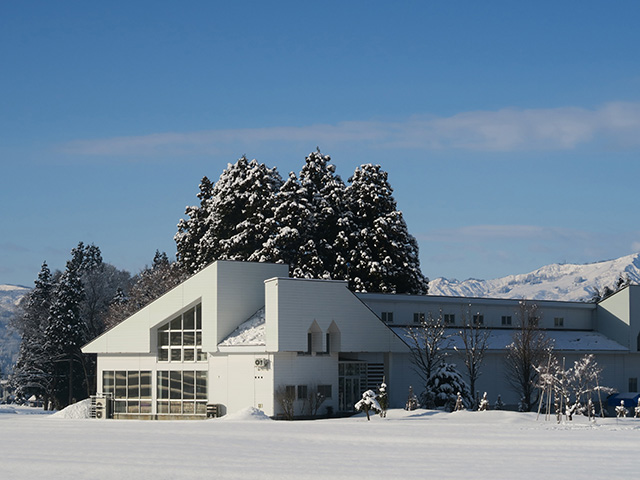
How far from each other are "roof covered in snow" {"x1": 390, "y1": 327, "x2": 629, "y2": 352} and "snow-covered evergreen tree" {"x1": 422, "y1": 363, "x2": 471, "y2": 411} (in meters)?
3.37

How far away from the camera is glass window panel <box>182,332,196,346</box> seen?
4962 cm

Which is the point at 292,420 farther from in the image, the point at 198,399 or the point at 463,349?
the point at 463,349

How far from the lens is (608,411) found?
178 ft

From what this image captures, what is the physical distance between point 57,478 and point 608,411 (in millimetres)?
40120

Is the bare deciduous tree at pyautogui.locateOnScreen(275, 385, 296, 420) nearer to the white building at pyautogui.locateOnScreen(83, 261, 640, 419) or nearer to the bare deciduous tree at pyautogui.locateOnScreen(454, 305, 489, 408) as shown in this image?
the white building at pyautogui.locateOnScreen(83, 261, 640, 419)

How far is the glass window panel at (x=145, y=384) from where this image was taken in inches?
1997

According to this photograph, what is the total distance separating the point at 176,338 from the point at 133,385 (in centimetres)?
369

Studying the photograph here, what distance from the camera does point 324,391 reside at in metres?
46.8

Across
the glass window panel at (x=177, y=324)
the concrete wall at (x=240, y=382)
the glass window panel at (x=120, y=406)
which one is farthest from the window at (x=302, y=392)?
the glass window panel at (x=120, y=406)

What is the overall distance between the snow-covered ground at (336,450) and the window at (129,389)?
10.7 meters

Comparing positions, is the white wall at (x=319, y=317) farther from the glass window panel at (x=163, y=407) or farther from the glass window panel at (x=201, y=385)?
the glass window panel at (x=163, y=407)

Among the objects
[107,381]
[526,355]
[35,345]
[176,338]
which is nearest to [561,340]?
[526,355]

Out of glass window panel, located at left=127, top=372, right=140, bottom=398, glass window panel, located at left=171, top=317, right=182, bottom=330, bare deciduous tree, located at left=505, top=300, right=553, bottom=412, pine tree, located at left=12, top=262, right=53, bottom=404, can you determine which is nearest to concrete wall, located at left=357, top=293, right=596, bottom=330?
bare deciduous tree, located at left=505, top=300, right=553, bottom=412

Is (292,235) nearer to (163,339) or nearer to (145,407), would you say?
(163,339)
